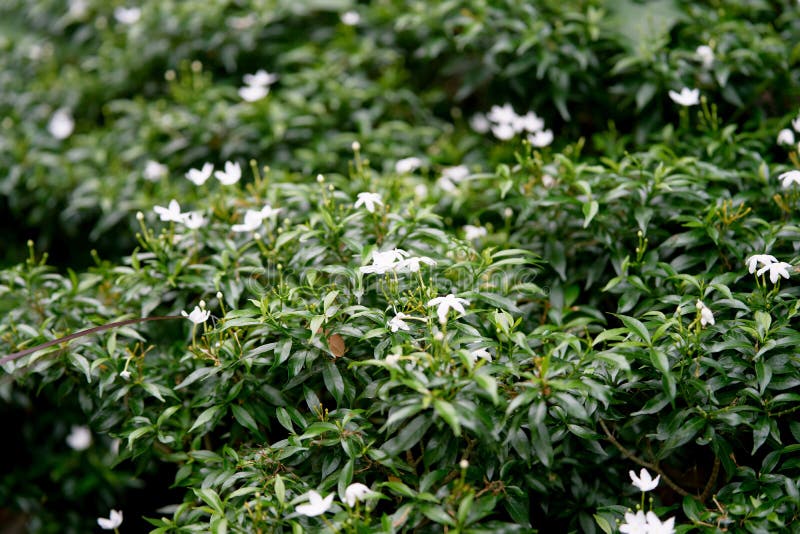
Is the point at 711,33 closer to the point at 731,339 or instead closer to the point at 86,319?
the point at 731,339

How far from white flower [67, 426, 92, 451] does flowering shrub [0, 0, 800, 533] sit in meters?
0.02

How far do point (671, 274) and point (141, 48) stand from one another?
301cm

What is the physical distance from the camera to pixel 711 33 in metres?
2.80

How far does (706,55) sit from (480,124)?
1010mm

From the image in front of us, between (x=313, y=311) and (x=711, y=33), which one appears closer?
(x=313, y=311)

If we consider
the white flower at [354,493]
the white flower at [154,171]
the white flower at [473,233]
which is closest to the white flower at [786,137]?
the white flower at [473,233]

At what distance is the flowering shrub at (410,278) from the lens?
1681 millimetres

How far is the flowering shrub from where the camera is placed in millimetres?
1681

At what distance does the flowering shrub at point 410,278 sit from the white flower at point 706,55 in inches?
0.8

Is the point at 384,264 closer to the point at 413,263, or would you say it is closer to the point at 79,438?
the point at 413,263

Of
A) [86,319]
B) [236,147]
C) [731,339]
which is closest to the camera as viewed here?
[731,339]

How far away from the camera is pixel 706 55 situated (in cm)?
264

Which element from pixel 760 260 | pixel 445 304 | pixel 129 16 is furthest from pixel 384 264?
pixel 129 16

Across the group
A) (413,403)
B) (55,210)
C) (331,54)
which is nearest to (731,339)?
(413,403)
